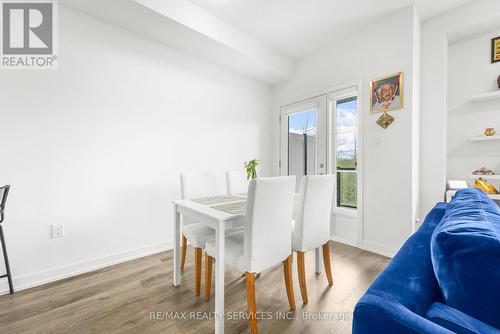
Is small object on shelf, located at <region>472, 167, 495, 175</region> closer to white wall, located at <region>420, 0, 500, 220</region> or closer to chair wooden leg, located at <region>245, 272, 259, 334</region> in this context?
white wall, located at <region>420, 0, 500, 220</region>

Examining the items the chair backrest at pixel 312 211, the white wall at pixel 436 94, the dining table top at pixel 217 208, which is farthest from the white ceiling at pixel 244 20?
the chair backrest at pixel 312 211

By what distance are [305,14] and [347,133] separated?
1532mm

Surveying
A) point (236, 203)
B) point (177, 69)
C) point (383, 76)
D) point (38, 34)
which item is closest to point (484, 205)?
point (236, 203)

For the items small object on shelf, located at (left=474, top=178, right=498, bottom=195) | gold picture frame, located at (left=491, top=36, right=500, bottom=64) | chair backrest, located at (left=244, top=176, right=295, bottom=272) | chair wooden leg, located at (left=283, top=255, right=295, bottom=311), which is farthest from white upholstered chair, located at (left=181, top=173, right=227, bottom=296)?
gold picture frame, located at (left=491, top=36, right=500, bottom=64)

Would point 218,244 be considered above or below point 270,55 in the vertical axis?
below

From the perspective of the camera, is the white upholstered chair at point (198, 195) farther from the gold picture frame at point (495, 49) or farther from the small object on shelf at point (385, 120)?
the gold picture frame at point (495, 49)

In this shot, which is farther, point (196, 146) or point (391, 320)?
point (196, 146)

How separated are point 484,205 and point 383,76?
228cm

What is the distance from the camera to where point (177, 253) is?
1.92 metres

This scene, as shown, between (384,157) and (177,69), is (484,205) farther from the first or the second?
(177,69)

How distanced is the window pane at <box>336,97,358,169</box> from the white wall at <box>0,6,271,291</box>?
175 cm

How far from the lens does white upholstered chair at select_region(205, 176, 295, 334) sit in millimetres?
1383

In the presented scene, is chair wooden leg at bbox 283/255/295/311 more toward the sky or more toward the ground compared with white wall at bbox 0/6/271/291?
more toward the ground

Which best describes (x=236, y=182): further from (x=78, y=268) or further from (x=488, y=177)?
(x=488, y=177)
